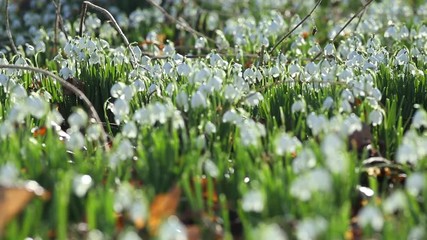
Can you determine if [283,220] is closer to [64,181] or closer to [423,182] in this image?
[423,182]

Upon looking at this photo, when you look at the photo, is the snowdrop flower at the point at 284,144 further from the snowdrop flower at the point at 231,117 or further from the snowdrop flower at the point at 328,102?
the snowdrop flower at the point at 328,102

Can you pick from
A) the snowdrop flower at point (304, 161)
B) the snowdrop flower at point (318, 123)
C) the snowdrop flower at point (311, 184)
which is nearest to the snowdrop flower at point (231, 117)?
the snowdrop flower at point (318, 123)

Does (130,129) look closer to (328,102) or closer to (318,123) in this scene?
(318,123)

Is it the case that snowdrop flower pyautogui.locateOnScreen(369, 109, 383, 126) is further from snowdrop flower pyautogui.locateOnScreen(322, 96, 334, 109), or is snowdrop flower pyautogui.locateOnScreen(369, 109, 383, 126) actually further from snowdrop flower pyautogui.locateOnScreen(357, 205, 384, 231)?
snowdrop flower pyautogui.locateOnScreen(357, 205, 384, 231)

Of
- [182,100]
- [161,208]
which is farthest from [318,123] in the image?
[161,208]

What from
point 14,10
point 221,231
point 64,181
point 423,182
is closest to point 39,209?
point 64,181

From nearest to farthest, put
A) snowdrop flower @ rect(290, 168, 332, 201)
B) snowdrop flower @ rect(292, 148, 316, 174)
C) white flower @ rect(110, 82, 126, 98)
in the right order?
snowdrop flower @ rect(290, 168, 332, 201) → snowdrop flower @ rect(292, 148, 316, 174) → white flower @ rect(110, 82, 126, 98)

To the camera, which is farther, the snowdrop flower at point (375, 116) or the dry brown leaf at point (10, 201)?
the snowdrop flower at point (375, 116)

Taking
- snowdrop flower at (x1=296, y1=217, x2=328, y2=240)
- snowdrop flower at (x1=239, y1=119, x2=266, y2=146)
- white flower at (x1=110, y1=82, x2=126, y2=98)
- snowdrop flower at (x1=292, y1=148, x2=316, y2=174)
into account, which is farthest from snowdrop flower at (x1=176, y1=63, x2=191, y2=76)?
snowdrop flower at (x1=296, y1=217, x2=328, y2=240)
